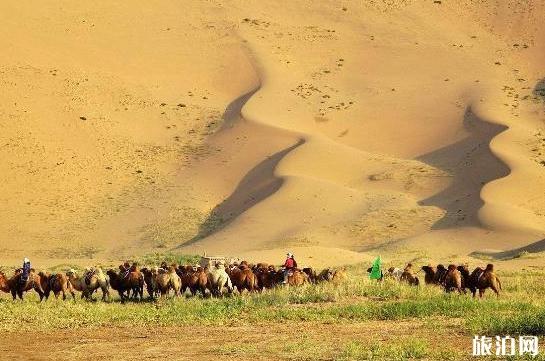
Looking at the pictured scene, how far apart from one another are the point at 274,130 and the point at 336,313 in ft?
139

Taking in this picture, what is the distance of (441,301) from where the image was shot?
20578 mm

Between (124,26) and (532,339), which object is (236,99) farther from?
(532,339)

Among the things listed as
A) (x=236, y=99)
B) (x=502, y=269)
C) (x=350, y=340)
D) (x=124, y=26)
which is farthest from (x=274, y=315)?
(x=124, y=26)

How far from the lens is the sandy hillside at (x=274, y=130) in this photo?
50.8m

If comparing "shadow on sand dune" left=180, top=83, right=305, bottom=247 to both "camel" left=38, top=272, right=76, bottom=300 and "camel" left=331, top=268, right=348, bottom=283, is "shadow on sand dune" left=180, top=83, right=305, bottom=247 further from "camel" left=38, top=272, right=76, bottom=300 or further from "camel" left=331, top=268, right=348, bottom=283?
"camel" left=38, top=272, right=76, bottom=300

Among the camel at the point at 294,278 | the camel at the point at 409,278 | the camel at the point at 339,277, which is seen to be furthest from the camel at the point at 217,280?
the camel at the point at 409,278

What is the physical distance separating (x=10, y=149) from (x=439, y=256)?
2625cm

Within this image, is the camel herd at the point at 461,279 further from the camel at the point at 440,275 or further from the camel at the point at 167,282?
the camel at the point at 167,282

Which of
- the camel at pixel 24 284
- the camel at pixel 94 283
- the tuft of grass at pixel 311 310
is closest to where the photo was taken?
the tuft of grass at pixel 311 310

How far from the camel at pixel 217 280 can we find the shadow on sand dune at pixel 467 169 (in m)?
27.7

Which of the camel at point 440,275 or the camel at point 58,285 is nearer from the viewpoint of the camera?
the camel at point 58,285

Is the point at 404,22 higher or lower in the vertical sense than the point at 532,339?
higher

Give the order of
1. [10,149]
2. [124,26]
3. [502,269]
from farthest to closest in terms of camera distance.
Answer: [124,26] < [10,149] < [502,269]

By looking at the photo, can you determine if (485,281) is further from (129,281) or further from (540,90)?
(540,90)
